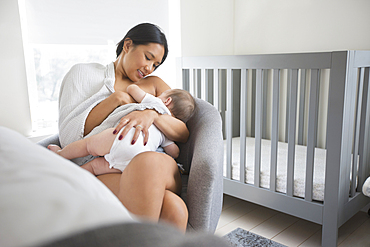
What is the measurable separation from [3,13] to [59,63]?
0.46 m

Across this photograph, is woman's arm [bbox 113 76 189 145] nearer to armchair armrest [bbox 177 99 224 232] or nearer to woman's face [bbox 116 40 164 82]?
armchair armrest [bbox 177 99 224 232]

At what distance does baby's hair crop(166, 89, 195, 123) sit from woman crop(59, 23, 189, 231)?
0.20 feet

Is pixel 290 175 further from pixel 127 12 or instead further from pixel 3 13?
pixel 3 13

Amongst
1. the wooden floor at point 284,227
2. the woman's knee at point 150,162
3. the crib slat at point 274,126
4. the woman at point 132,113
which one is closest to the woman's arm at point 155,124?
the woman at point 132,113

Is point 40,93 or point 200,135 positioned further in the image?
point 40,93

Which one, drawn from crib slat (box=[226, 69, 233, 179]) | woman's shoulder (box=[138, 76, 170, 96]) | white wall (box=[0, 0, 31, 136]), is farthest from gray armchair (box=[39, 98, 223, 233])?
white wall (box=[0, 0, 31, 136])

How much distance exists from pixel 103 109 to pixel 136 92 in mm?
154

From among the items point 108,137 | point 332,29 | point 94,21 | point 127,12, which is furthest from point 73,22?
point 332,29

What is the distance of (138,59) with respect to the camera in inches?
49.9

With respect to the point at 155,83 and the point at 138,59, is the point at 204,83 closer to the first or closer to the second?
the point at 155,83

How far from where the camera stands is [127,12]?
86.1 inches

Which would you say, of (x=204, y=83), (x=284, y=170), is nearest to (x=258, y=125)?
(x=284, y=170)

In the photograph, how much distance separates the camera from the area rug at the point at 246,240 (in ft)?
5.43

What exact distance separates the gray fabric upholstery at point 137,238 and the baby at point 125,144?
0.81m
